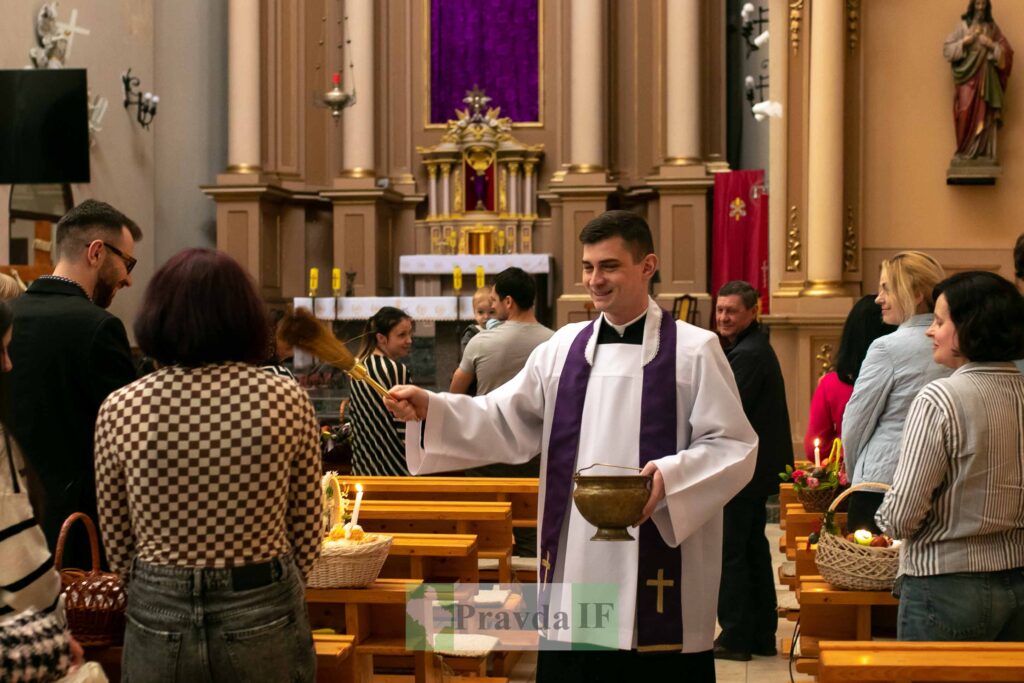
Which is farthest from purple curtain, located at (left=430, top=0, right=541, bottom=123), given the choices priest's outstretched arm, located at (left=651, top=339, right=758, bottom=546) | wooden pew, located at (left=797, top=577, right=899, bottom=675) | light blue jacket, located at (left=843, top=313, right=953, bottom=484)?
priest's outstretched arm, located at (left=651, top=339, right=758, bottom=546)

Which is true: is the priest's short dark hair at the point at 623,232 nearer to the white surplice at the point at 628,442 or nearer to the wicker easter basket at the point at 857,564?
the white surplice at the point at 628,442

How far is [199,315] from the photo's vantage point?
2711 millimetres

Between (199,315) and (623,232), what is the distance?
1.24m

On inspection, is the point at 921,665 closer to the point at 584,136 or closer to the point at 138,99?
the point at 584,136

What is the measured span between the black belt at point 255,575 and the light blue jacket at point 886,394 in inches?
98.2

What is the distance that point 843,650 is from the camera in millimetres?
3145

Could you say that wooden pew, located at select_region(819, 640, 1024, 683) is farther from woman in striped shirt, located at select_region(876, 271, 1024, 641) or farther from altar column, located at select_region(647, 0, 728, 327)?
altar column, located at select_region(647, 0, 728, 327)

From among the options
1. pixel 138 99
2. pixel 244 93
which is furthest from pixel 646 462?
pixel 244 93

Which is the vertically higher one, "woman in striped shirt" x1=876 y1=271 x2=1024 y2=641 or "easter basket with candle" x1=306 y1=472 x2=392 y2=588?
"woman in striped shirt" x1=876 y1=271 x2=1024 y2=641

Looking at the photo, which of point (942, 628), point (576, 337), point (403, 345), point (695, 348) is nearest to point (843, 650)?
point (942, 628)

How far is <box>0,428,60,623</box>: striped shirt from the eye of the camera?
101 inches

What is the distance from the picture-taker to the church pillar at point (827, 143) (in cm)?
1062

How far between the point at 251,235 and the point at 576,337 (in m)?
13.0

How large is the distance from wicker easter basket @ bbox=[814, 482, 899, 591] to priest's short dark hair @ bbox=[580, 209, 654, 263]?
1.29 m
